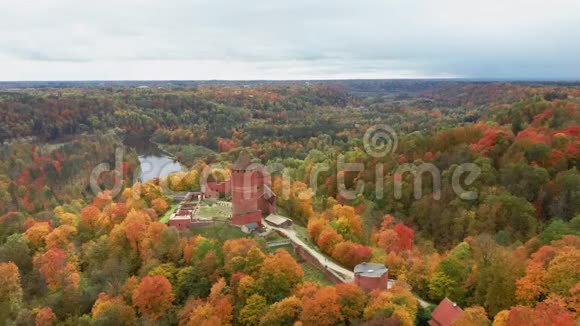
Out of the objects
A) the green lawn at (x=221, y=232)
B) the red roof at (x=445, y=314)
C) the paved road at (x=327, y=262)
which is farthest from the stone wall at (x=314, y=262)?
the red roof at (x=445, y=314)

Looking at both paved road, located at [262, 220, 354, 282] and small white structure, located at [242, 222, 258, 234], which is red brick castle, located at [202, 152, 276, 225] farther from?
paved road, located at [262, 220, 354, 282]

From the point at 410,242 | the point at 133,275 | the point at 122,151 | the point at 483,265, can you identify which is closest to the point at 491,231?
the point at 410,242

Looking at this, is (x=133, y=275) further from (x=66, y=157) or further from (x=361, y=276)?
(x=66, y=157)

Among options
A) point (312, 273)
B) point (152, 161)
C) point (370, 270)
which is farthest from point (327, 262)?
point (152, 161)

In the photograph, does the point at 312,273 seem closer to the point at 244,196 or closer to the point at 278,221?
the point at 278,221

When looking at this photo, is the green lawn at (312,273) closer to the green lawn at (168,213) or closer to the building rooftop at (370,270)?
the building rooftop at (370,270)
